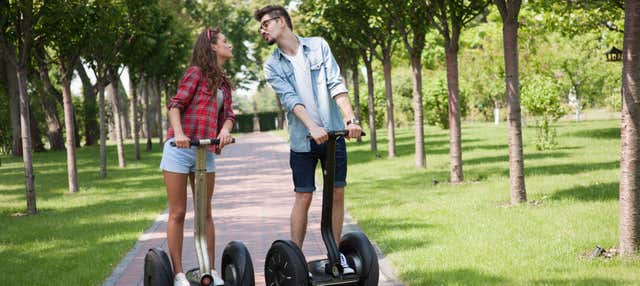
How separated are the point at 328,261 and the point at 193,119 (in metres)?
1.23

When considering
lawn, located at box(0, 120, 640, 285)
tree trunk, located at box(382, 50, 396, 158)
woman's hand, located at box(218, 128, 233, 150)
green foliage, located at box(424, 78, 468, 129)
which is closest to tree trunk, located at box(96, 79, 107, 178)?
lawn, located at box(0, 120, 640, 285)

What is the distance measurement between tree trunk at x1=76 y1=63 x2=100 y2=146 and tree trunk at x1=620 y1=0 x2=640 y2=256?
84.2 feet

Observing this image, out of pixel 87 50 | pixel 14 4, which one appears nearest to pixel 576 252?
pixel 14 4

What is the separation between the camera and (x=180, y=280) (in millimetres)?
4586

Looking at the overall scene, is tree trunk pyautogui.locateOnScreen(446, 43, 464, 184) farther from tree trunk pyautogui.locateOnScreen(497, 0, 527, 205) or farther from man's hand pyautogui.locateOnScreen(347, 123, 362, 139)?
man's hand pyautogui.locateOnScreen(347, 123, 362, 139)

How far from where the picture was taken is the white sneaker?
15.0 feet

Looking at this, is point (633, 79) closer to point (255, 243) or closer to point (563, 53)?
point (255, 243)

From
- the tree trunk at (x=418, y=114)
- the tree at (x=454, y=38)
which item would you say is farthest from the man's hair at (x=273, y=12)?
the tree trunk at (x=418, y=114)

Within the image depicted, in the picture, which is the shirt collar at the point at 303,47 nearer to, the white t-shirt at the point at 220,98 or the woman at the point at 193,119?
the woman at the point at 193,119

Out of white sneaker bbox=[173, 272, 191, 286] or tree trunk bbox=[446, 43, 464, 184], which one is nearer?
white sneaker bbox=[173, 272, 191, 286]

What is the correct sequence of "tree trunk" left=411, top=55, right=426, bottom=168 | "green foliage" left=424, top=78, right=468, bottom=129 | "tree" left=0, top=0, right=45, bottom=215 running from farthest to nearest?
"green foliage" left=424, top=78, right=468, bottom=129 < "tree trunk" left=411, top=55, right=426, bottom=168 < "tree" left=0, top=0, right=45, bottom=215

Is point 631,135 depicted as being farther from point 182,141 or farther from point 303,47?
point 182,141

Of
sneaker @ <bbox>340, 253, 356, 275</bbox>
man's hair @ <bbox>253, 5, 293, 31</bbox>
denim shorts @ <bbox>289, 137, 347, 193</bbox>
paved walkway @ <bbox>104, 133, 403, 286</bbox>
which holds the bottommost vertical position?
paved walkway @ <bbox>104, 133, 403, 286</bbox>

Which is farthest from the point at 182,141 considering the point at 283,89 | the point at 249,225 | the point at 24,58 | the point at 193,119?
the point at 24,58
